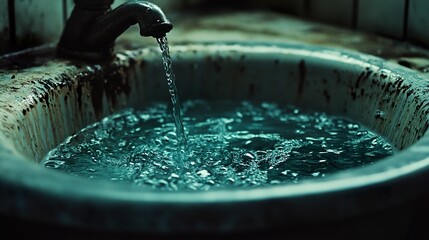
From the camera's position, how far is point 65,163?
1557mm

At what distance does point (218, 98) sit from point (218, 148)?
1.44ft

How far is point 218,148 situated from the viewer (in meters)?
1.65

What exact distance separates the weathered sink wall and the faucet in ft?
0.15

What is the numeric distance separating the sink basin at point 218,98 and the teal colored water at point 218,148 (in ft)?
0.18

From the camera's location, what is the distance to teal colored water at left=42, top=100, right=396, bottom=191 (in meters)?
1.48

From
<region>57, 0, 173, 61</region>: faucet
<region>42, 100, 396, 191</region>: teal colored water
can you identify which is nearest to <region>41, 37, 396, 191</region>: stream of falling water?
<region>42, 100, 396, 191</region>: teal colored water

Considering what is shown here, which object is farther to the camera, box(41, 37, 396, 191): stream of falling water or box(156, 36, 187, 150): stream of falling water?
box(156, 36, 187, 150): stream of falling water

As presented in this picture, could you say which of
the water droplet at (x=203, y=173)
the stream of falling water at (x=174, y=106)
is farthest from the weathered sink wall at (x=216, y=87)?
the water droplet at (x=203, y=173)

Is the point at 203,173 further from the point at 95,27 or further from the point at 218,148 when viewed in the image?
the point at 95,27

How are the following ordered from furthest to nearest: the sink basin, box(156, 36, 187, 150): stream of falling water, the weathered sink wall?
box(156, 36, 187, 150): stream of falling water < the weathered sink wall < the sink basin

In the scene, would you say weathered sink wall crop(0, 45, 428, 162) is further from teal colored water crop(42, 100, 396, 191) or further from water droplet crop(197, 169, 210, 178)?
water droplet crop(197, 169, 210, 178)

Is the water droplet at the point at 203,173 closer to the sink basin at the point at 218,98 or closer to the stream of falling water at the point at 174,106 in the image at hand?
the stream of falling water at the point at 174,106

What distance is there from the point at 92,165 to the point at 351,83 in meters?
0.74

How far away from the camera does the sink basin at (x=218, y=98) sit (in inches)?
40.1
